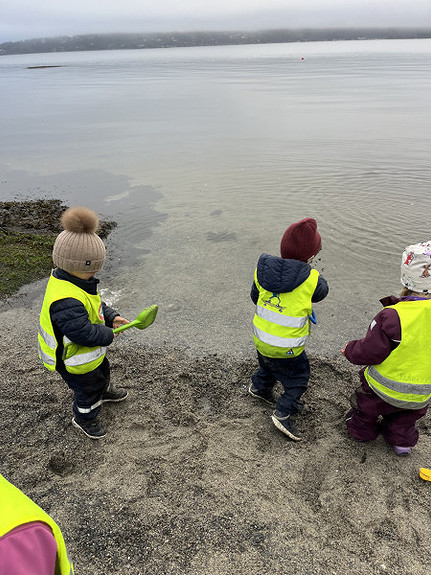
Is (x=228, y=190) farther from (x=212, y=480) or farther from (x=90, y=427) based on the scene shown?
(x=212, y=480)

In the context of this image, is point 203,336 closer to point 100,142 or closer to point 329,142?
point 329,142

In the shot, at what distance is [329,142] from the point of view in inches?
536

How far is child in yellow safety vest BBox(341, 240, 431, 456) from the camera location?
261 cm

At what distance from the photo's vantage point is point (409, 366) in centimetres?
276

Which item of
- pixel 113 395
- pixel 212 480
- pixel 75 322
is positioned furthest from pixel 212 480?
pixel 75 322

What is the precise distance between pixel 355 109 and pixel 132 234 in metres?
16.2

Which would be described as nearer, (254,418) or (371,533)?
(371,533)

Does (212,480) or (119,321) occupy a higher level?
(119,321)

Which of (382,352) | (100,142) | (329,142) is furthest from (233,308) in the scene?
(100,142)

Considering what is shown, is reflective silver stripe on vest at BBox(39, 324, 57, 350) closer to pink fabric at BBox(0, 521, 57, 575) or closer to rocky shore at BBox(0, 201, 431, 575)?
rocky shore at BBox(0, 201, 431, 575)

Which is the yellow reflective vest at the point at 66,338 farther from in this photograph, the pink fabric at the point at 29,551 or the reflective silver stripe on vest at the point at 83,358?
the pink fabric at the point at 29,551

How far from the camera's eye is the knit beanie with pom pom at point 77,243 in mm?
2805

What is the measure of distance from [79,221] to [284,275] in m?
1.52

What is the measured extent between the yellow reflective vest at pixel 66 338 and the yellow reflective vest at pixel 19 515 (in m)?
1.78
